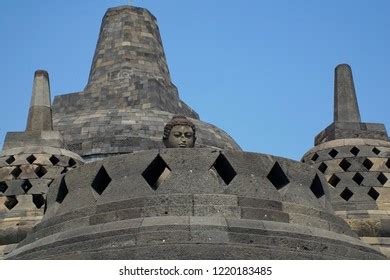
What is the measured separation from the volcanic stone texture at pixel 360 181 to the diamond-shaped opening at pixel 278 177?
4.92 metres

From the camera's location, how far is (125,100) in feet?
88.9

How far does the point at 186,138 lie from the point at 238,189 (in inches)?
79.3

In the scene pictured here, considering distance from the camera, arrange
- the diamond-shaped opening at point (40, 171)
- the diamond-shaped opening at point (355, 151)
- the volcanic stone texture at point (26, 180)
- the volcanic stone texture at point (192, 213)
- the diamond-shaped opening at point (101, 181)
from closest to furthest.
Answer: the volcanic stone texture at point (192, 213), the diamond-shaped opening at point (101, 181), the volcanic stone texture at point (26, 180), the diamond-shaped opening at point (40, 171), the diamond-shaped opening at point (355, 151)

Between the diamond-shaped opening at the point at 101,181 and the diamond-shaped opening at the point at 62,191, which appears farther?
the diamond-shaped opening at the point at 62,191

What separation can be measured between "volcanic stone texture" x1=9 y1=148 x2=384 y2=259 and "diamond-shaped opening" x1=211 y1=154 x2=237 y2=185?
0.05 feet

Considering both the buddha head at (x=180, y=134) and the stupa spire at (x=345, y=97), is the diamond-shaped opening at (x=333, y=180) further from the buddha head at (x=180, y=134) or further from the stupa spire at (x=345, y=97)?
the buddha head at (x=180, y=134)

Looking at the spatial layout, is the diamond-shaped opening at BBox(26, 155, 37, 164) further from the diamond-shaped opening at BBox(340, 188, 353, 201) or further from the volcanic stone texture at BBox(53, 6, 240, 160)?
the diamond-shaped opening at BBox(340, 188, 353, 201)

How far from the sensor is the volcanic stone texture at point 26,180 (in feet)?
59.4

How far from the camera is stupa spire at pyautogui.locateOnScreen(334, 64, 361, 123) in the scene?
20.9 m

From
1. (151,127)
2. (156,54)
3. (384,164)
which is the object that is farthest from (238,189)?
(156,54)

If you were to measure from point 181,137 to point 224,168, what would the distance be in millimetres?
1577

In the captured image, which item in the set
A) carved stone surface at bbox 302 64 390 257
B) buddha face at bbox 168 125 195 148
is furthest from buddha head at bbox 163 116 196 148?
carved stone surface at bbox 302 64 390 257

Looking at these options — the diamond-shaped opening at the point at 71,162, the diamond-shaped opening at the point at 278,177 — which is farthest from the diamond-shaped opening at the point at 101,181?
the diamond-shaped opening at the point at 71,162
